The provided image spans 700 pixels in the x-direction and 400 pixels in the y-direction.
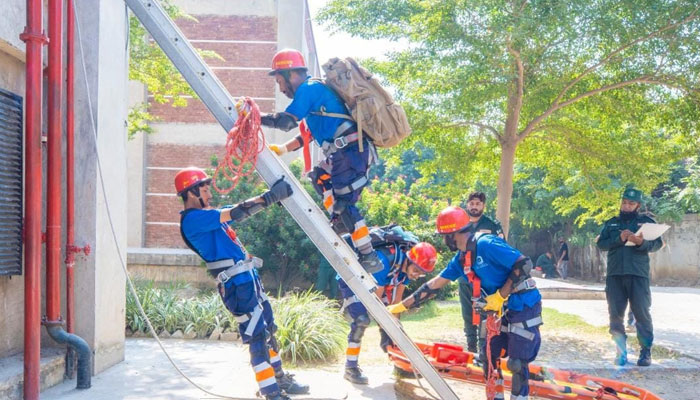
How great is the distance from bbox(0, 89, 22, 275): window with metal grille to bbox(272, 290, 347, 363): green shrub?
10.8ft

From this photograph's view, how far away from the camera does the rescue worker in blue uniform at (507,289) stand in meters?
5.23

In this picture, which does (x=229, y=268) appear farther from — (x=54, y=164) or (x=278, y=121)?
(x=54, y=164)

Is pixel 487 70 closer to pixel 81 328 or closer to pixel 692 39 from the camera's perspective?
pixel 692 39

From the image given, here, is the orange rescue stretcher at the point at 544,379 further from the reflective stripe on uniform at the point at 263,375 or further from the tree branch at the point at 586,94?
the tree branch at the point at 586,94

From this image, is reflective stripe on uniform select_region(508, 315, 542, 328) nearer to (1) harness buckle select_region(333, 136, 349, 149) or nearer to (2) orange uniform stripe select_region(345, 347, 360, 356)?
(2) orange uniform stripe select_region(345, 347, 360, 356)

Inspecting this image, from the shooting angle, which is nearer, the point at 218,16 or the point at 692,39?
the point at 692,39

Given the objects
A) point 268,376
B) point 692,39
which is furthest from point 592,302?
point 268,376

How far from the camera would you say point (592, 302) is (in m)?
15.1

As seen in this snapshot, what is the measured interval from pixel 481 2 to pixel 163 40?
4.99 m

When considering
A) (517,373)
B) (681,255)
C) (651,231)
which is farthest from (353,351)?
(681,255)

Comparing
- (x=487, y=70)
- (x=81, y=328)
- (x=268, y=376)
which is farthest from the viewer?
(x=487, y=70)

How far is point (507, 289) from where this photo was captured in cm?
519

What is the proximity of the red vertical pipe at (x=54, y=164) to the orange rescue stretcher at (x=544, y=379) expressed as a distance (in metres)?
3.30

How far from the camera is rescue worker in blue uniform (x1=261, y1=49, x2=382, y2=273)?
16.2ft
